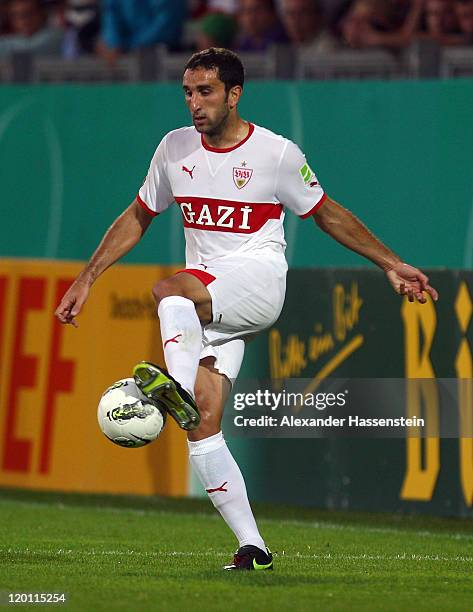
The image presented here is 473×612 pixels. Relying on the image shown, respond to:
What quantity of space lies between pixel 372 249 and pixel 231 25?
7.38 m

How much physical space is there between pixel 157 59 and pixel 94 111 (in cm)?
80

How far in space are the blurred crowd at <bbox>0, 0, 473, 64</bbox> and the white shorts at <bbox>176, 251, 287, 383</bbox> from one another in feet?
19.3

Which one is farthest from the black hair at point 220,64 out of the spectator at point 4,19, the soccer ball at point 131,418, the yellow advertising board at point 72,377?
the spectator at point 4,19

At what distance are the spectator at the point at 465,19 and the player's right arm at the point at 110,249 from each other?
5.65 meters

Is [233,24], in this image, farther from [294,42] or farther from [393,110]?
[393,110]

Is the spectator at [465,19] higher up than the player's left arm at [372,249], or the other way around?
the spectator at [465,19]

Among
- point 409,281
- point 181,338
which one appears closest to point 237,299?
point 181,338

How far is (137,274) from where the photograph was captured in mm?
12477

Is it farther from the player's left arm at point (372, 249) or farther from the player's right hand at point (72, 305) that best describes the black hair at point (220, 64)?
the player's right hand at point (72, 305)

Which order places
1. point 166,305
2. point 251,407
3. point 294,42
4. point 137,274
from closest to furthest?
point 166,305 → point 251,407 → point 137,274 → point 294,42

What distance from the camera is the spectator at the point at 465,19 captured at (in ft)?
A: 42.8

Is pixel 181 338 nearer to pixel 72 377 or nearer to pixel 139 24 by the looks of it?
pixel 72 377

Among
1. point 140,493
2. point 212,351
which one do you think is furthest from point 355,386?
point 212,351

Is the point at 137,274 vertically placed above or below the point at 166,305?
above
